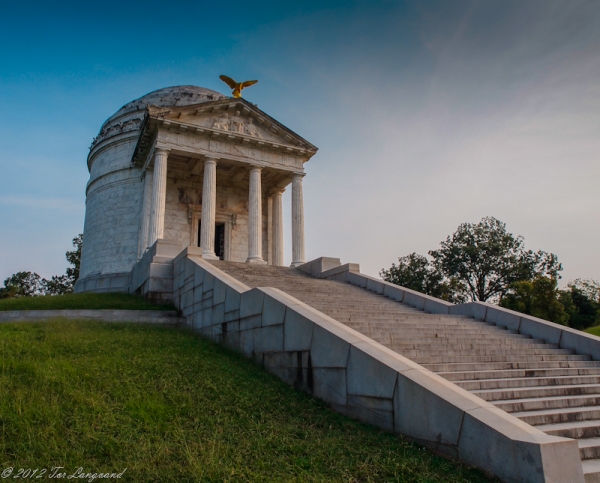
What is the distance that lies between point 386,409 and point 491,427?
1443 mm

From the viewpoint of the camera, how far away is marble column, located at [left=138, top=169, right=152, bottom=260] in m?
22.3

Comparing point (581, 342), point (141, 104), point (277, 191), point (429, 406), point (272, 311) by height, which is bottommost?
point (429, 406)

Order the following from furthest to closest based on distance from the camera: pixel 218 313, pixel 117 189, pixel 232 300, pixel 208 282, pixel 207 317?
pixel 117 189 < pixel 208 282 < pixel 207 317 < pixel 218 313 < pixel 232 300

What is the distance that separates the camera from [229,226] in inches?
1005

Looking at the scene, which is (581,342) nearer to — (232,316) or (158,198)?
(232,316)

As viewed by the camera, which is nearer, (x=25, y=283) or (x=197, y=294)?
(x=197, y=294)

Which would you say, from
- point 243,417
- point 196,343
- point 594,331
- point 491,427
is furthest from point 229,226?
point 491,427

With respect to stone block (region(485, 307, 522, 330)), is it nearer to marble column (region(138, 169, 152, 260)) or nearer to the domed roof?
marble column (region(138, 169, 152, 260))

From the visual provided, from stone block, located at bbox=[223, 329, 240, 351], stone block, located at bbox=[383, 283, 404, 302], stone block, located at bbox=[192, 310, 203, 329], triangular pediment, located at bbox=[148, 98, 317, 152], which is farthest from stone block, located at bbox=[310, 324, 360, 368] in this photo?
triangular pediment, located at bbox=[148, 98, 317, 152]

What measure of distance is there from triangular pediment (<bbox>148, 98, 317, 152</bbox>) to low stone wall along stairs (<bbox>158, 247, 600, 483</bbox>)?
10.2 m

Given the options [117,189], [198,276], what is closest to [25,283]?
[117,189]

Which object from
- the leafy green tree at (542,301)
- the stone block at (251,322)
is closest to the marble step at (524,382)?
the stone block at (251,322)

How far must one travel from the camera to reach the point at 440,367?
7.31 m

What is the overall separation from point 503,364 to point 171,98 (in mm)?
26076
